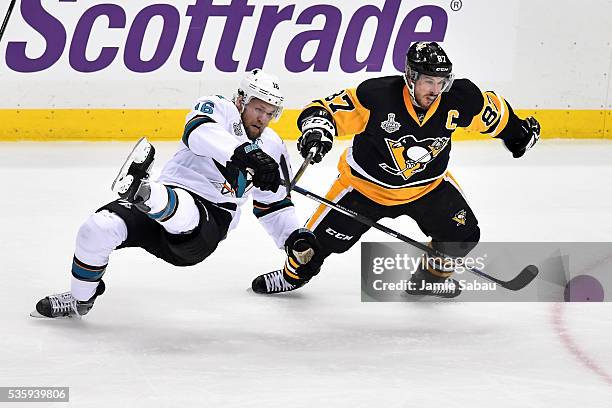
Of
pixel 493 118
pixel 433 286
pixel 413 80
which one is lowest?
pixel 433 286

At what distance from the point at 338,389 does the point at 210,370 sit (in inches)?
15.4

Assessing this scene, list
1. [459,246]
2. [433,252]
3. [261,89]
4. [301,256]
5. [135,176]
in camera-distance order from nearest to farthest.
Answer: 1. [135,176]
2. [261,89]
3. [301,256]
4. [433,252]
5. [459,246]

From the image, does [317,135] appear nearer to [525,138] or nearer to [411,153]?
[411,153]

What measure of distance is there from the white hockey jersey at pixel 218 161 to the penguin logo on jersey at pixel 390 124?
15.3 inches

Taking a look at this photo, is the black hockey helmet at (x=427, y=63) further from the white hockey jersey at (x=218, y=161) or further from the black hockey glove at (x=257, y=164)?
the black hockey glove at (x=257, y=164)

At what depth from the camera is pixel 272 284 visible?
12.3 ft

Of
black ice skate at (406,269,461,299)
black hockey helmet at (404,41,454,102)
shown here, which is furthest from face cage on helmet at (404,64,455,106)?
black ice skate at (406,269,461,299)

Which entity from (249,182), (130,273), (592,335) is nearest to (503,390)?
(592,335)

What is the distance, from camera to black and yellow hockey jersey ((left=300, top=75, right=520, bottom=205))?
356 cm

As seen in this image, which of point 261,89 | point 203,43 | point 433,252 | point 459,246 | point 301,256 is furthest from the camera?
point 203,43

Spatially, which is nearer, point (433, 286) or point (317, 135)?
point (317, 135)

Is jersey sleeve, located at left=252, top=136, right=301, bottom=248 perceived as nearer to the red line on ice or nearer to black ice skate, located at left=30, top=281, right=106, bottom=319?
black ice skate, located at left=30, top=281, right=106, bottom=319

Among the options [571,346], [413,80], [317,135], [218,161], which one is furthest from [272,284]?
[571,346]

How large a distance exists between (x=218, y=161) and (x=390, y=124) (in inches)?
30.1
